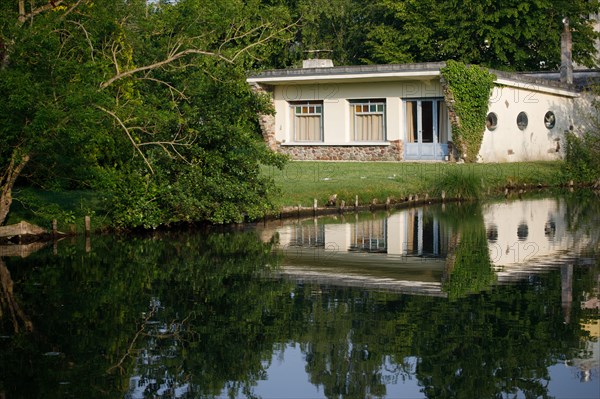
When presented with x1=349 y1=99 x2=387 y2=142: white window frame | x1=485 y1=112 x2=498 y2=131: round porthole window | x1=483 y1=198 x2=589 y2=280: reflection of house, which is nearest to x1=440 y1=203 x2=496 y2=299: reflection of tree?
x1=483 y1=198 x2=589 y2=280: reflection of house

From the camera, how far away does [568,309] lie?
12438 mm

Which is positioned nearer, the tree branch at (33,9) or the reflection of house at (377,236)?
the reflection of house at (377,236)

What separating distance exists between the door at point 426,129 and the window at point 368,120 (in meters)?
1.07

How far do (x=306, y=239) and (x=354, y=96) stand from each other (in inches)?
797

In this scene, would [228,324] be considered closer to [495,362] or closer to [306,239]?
[495,362]

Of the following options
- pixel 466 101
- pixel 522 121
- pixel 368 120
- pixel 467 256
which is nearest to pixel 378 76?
pixel 368 120

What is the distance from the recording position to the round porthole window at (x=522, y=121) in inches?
1560

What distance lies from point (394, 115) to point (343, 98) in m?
2.32

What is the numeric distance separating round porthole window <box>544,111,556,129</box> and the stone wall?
265 inches

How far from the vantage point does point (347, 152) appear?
1572 inches

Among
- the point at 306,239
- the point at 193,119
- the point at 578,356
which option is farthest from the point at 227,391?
the point at 193,119

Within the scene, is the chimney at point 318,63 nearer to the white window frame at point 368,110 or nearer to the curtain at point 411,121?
the white window frame at point 368,110

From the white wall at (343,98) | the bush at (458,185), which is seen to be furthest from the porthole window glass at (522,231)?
the white wall at (343,98)

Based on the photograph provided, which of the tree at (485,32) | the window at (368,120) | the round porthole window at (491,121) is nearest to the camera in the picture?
the round porthole window at (491,121)
